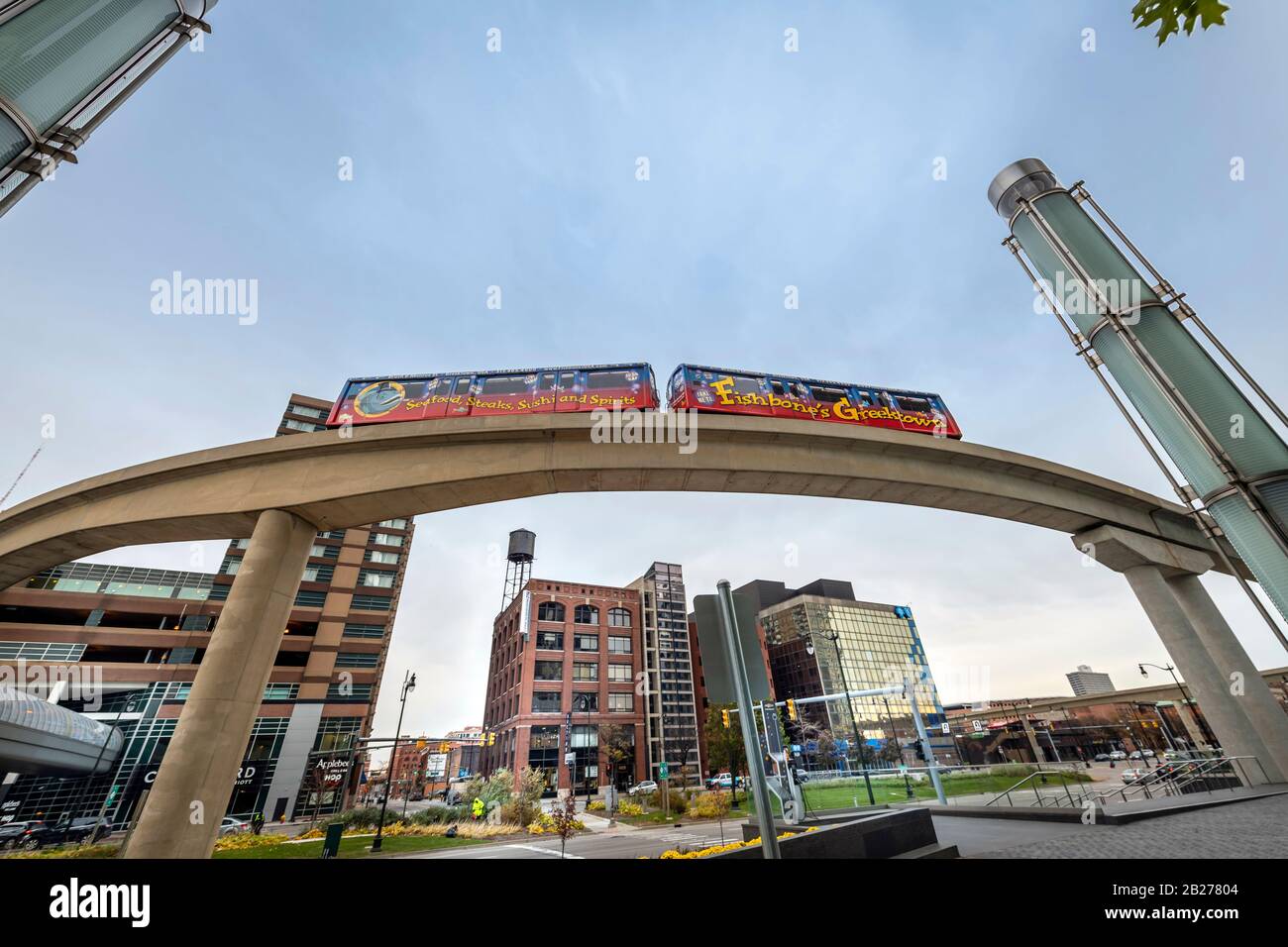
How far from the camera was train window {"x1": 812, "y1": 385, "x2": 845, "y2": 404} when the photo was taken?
1445 centimetres

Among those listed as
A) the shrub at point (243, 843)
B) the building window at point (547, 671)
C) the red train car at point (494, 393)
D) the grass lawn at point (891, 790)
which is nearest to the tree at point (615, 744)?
the building window at point (547, 671)

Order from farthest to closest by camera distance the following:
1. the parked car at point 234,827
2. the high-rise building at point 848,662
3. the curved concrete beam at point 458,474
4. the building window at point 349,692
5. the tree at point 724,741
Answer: the high-rise building at point 848,662, the tree at point 724,741, the building window at point 349,692, the parked car at point 234,827, the curved concrete beam at point 458,474

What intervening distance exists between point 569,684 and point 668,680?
14992 millimetres

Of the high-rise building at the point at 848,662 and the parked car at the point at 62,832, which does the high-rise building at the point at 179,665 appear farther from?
the high-rise building at the point at 848,662

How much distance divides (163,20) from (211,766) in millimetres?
14936

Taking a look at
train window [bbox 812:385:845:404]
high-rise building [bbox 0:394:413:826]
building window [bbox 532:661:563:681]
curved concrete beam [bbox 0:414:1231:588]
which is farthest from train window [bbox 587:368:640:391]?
building window [bbox 532:661:563:681]

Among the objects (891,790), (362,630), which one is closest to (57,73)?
(891,790)

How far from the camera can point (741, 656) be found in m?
4.57

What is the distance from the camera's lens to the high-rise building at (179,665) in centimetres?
3931

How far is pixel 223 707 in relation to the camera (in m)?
9.02

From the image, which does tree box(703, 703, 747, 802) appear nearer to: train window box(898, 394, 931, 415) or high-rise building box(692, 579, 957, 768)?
high-rise building box(692, 579, 957, 768)

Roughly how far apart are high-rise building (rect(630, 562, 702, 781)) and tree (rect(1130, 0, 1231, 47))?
215 feet

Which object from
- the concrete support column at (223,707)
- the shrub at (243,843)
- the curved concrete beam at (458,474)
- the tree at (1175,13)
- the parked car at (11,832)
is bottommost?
the shrub at (243,843)

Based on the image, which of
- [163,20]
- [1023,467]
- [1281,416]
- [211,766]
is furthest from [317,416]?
A: [1281,416]
